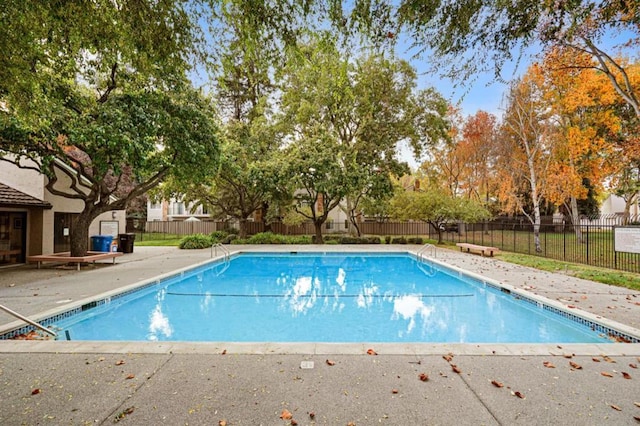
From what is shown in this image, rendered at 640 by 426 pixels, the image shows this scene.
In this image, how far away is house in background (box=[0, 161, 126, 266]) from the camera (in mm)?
9930

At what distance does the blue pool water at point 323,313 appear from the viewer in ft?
16.7

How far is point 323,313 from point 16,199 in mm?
10444

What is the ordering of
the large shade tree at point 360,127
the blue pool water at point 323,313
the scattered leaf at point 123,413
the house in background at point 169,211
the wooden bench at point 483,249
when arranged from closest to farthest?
the scattered leaf at point 123,413, the blue pool water at point 323,313, the wooden bench at point 483,249, the large shade tree at point 360,127, the house in background at point 169,211

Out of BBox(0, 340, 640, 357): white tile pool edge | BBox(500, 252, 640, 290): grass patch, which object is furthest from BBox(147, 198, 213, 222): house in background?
BBox(0, 340, 640, 357): white tile pool edge

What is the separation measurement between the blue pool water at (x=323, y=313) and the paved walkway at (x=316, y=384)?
1493 mm

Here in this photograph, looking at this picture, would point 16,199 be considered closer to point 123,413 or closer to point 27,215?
point 27,215

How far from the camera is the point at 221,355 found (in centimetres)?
341

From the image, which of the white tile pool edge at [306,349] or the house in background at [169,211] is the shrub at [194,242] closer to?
the white tile pool edge at [306,349]

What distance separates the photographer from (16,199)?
9734mm

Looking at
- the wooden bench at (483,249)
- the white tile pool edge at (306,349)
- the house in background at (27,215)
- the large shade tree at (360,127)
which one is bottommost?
the white tile pool edge at (306,349)

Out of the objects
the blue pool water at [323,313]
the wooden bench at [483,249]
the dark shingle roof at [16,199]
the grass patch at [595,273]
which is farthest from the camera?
the wooden bench at [483,249]

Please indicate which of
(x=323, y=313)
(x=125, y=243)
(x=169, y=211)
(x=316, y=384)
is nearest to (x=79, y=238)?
(x=125, y=243)

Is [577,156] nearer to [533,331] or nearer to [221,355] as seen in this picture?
[533,331]

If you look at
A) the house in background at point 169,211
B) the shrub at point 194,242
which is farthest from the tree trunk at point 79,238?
the house in background at point 169,211
